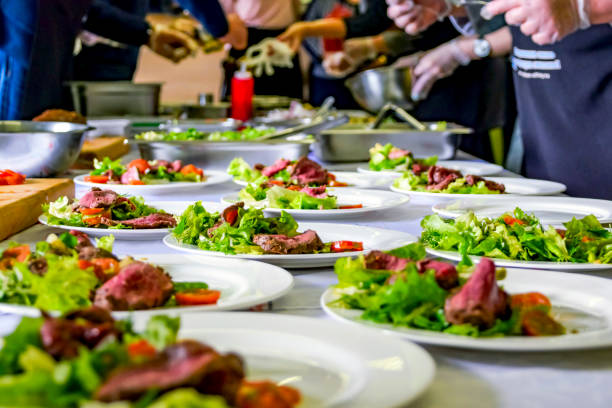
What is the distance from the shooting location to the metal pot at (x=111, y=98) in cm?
413

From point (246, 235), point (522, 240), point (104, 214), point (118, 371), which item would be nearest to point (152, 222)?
point (104, 214)

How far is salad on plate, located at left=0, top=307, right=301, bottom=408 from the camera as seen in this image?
51 cm

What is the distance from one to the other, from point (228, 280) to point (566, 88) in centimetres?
194

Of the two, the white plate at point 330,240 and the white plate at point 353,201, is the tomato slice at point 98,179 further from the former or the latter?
the white plate at point 330,240

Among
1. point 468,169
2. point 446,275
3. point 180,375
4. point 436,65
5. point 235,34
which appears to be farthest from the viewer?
point 235,34

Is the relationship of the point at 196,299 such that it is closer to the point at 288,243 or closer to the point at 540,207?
the point at 288,243

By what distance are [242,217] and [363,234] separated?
8.1 inches

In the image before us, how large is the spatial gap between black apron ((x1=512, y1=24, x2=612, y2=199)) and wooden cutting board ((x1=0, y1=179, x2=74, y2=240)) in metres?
1.64

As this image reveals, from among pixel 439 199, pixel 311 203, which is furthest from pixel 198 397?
pixel 439 199

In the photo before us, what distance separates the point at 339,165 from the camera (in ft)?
8.79

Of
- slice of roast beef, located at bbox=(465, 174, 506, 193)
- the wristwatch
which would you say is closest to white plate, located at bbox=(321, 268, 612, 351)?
slice of roast beef, located at bbox=(465, 174, 506, 193)

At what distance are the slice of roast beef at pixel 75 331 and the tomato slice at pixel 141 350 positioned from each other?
0.03 meters

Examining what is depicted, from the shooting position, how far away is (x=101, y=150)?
257 centimetres

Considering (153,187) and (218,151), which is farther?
(218,151)
